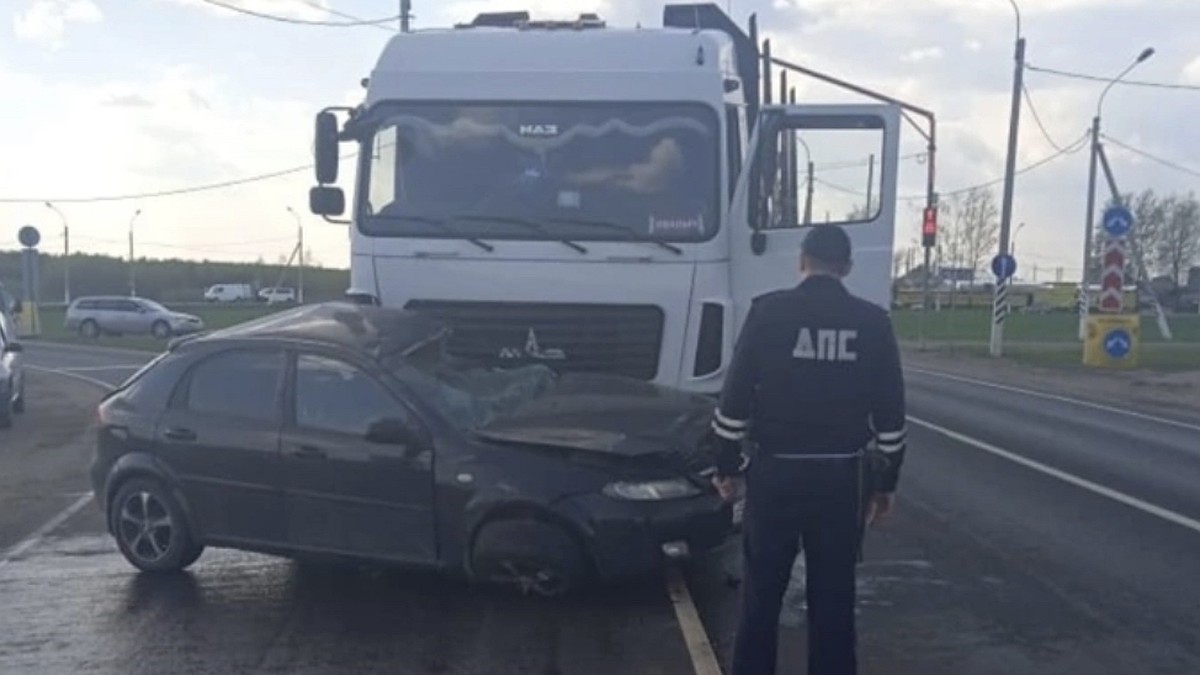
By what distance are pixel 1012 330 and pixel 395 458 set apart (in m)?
56.1

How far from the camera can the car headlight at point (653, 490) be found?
8414mm

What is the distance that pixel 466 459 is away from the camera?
8594mm

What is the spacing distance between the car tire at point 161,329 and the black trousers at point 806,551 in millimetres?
49761

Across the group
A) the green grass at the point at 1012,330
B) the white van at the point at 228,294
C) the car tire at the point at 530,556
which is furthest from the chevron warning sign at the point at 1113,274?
the white van at the point at 228,294

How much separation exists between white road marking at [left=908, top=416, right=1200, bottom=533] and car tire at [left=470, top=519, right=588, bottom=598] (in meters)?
5.08

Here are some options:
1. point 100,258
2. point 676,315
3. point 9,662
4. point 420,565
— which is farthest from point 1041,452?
point 100,258

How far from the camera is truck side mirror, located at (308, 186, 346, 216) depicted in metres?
11.0

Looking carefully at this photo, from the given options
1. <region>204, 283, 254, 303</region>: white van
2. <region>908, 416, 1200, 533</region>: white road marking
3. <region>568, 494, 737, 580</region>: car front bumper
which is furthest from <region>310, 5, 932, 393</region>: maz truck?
<region>204, 283, 254, 303</region>: white van

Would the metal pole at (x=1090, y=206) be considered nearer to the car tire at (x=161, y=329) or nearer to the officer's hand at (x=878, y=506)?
the car tire at (x=161, y=329)

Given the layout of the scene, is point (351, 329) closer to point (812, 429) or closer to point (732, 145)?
point (732, 145)

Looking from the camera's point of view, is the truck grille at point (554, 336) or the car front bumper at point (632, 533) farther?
the truck grille at point (554, 336)

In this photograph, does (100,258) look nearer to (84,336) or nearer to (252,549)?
(84,336)

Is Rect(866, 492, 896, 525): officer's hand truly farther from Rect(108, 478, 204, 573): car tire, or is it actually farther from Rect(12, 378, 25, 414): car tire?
Rect(12, 378, 25, 414): car tire

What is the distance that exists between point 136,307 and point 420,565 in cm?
4922
